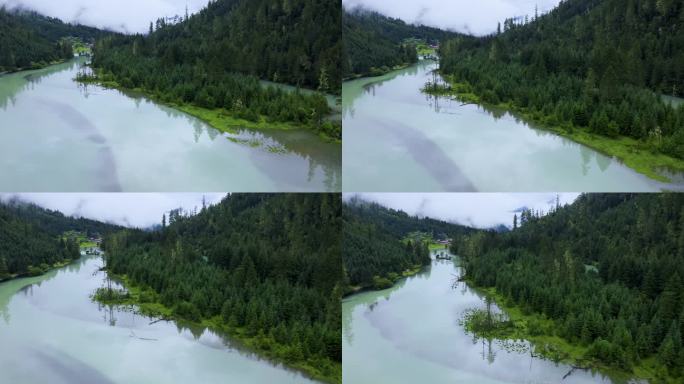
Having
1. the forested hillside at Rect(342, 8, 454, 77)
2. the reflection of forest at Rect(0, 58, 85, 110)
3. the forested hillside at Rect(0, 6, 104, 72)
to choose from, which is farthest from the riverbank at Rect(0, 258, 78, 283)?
the forested hillside at Rect(342, 8, 454, 77)

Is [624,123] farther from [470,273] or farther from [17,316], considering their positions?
[17,316]

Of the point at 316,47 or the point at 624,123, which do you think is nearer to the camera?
the point at 624,123

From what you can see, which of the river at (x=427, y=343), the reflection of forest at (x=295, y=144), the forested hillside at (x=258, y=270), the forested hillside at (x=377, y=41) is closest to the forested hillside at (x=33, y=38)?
the reflection of forest at (x=295, y=144)

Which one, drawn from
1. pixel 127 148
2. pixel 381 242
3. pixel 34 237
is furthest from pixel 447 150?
pixel 34 237

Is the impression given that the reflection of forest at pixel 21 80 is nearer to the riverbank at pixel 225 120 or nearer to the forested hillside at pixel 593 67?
the riverbank at pixel 225 120

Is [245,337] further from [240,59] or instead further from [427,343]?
[240,59]

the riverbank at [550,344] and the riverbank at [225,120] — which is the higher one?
the riverbank at [225,120]

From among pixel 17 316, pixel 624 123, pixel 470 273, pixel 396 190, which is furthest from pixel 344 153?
pixel 17 316
